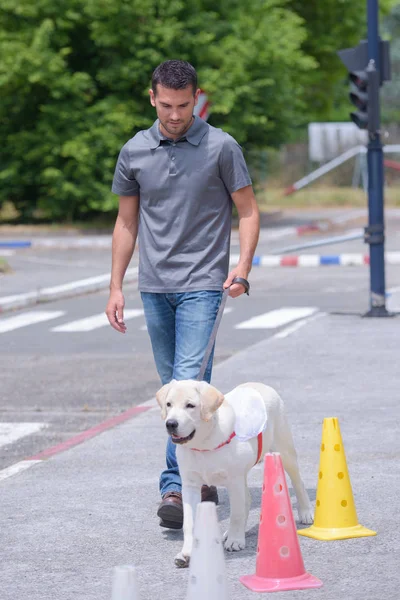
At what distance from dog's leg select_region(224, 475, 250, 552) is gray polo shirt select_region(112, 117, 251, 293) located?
1.01 meters

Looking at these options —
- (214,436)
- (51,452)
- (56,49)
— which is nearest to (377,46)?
(51,452)

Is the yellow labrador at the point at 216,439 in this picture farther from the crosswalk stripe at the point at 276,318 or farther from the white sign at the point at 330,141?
the white sign at the point at 330,141

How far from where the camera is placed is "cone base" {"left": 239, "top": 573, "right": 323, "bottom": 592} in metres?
5.04

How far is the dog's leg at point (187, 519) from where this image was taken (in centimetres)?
540

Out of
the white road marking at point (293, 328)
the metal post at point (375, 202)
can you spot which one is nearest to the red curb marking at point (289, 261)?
the white road marking at point (293, 328)

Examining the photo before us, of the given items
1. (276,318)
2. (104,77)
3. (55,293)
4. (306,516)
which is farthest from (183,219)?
(104,77)

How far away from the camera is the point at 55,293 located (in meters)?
18.9

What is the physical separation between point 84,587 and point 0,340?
922 centimetres

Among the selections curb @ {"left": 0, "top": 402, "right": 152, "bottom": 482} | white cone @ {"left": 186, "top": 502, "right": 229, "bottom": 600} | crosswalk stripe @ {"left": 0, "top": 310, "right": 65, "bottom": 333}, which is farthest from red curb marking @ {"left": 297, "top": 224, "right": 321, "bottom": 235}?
white cone @ {"left": 186, "top": 502, "right": 229, "bottom": 600}

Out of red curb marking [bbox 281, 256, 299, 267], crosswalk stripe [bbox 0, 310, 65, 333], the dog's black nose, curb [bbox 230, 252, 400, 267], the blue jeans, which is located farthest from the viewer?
red curb marking [bbox 281, 256, 299, 267]

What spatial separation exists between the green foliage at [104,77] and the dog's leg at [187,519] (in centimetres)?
2676

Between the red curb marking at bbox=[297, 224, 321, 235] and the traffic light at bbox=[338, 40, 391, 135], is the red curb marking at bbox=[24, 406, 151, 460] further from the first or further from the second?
the red curb marking at bbox=[297, 224, 321, 235]

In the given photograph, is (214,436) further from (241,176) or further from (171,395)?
(241,176)

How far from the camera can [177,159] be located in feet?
20.0
